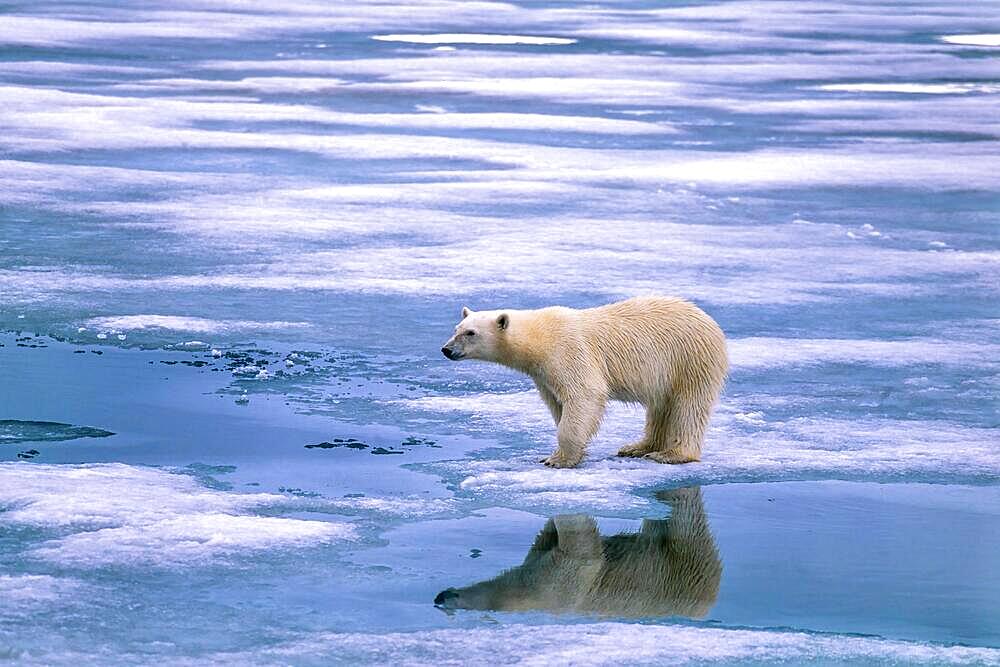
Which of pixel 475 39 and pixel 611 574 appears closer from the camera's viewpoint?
pixel 611 574

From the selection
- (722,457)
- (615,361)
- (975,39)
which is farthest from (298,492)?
(975,39)

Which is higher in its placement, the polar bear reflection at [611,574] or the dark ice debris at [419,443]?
the polar bear reflection at [611,574]

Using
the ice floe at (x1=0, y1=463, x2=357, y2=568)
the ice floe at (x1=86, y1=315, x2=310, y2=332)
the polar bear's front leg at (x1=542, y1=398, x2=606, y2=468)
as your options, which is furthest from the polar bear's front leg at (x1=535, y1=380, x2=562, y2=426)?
the ice floe at (x1=86, y1=315, x2=310, y2=332)

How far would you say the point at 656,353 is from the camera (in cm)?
628

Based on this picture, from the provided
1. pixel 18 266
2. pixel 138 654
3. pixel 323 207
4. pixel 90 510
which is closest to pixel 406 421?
pixel 90 510

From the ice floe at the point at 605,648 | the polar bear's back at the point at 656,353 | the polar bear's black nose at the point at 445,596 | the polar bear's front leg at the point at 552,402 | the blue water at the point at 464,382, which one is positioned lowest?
the blue water at the point at 464,382

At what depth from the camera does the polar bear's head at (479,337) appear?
6.15 metres

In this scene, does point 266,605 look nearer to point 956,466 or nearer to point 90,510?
point 90,510

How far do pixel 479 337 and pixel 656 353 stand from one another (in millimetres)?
657

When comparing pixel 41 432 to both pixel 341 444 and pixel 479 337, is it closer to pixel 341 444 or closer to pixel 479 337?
pixel 341 444

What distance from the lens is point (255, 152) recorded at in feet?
48.0

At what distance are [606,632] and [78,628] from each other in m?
1.36

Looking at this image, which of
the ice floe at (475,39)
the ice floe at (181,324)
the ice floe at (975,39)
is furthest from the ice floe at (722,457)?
the ice floe at (975,39)

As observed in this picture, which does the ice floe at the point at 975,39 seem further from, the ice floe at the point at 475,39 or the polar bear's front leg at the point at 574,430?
the polar bear's front leg at the point at 574,430
